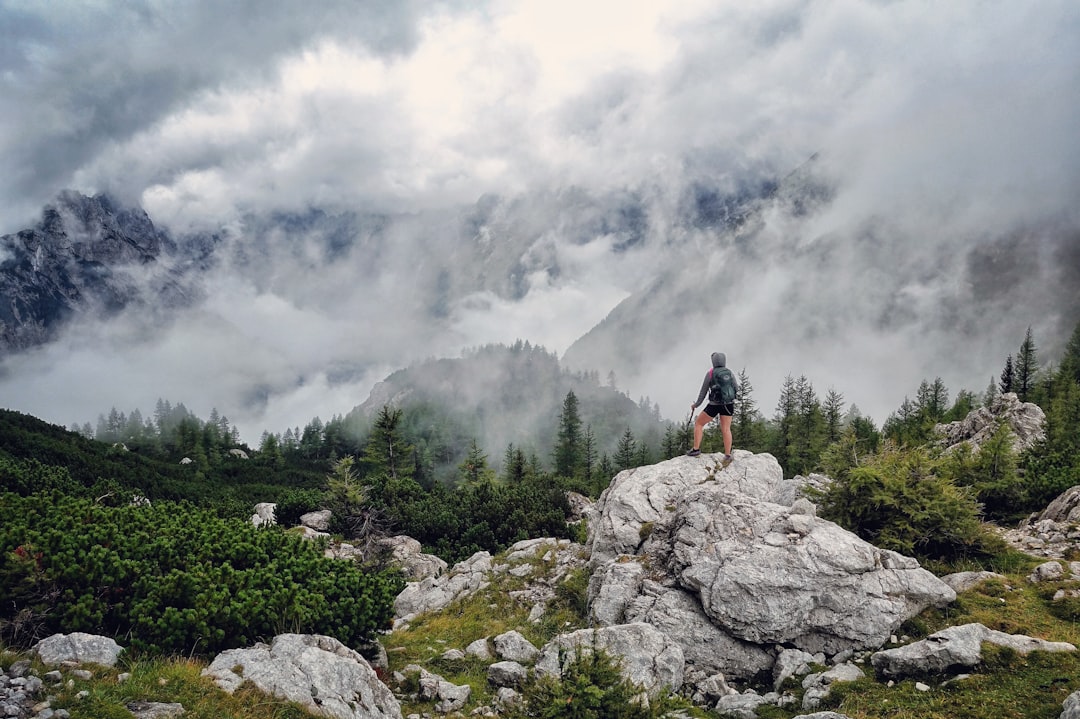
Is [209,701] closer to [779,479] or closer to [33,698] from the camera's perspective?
[33,698]

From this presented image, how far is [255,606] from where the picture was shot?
11164 millimetres

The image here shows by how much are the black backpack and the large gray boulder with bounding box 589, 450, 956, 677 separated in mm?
3047

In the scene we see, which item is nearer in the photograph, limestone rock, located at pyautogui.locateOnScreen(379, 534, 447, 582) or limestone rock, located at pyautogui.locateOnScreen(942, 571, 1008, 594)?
limestone rock, located at pyautogui.locateOnScreen(942, 571, 1008, 594)

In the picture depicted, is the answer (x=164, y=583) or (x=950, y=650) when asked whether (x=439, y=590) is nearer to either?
(x=164, y=583)

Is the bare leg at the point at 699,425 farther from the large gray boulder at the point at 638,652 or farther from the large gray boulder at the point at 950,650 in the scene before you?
the large gray boulder at the point at 950,650

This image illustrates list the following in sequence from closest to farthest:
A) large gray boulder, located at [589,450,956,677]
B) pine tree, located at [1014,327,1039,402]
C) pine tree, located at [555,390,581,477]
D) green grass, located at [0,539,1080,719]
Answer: green grass, located at [0,539,1080,719] < large gray boulder, located at [589,450,956,677] < pine tree, located at [555,390,581,477] < pine tree, located at [1014,327,1039,402]

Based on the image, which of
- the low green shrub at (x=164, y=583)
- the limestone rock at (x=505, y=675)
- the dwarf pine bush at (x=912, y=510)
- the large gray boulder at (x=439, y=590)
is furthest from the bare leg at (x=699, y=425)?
the low green shrub at (x=164, y=583)

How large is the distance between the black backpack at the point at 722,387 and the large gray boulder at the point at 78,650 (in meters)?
16.1

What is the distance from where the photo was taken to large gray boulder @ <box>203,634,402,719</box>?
9.24 metres

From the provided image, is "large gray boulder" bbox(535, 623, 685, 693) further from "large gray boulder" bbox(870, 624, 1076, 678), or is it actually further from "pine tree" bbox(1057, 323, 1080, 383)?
"pine tree" bbox(1057, 323, 1080, 383)

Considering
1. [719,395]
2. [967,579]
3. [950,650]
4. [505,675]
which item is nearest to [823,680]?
[950,650]

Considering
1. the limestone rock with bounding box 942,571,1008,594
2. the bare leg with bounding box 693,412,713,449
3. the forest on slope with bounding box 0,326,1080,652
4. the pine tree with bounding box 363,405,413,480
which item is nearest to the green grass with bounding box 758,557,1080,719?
the limestone rock with bounding box 942,571,1008,594

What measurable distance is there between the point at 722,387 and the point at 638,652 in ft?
30.4

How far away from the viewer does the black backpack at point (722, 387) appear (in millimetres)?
18391
